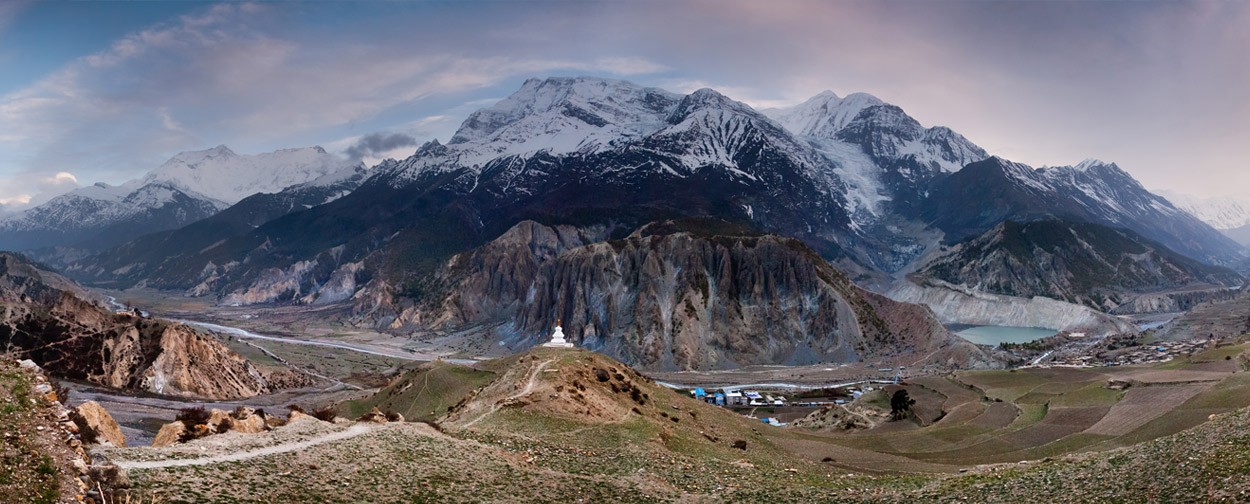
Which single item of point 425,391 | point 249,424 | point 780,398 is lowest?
point 780,398

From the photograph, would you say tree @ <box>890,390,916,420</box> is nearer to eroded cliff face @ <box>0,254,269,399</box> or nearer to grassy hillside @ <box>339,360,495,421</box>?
grassy hillside @ <box>339,360,495,421</box>

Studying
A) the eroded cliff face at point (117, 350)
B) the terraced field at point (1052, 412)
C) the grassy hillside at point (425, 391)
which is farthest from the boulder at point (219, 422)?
the eroded cliff face at point (117, 350)

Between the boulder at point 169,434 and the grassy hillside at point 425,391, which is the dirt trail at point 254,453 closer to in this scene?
the boulder at point 169,434

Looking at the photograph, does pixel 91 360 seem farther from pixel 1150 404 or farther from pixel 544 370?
pixel 1150 404

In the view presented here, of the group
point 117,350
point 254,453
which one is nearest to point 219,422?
point 254,453

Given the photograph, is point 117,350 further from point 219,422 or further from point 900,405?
point 900,405
